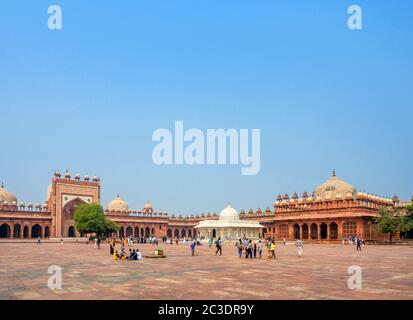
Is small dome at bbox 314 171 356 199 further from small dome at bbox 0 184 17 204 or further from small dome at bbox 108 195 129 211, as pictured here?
small dome at bbox 0 184 17 204

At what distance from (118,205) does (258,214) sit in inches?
1225

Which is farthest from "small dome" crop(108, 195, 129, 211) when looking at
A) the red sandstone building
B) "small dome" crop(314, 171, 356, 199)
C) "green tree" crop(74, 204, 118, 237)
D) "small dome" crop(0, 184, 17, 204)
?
"small dome" crop(314, 171, 356, 199)

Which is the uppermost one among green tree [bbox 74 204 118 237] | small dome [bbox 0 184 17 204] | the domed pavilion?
small dome [bbox 0 184 17 204]

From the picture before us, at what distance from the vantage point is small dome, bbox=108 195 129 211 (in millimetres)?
92375

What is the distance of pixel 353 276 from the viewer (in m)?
14.7

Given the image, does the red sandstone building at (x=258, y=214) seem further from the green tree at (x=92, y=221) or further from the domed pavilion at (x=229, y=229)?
the green tree at (x=92, y=221)

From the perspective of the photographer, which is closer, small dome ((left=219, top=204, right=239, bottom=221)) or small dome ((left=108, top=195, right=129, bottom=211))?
small dome ((left=219, top=204, right=239, bottom=221))

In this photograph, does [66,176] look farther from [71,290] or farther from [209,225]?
[71,290]

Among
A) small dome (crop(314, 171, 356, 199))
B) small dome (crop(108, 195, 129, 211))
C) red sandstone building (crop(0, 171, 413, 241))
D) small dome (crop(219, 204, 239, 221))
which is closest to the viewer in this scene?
red sandstone building (crop(0, 171, 413, 241))

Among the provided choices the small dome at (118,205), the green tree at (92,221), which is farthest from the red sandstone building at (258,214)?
the green tree at (92,221)

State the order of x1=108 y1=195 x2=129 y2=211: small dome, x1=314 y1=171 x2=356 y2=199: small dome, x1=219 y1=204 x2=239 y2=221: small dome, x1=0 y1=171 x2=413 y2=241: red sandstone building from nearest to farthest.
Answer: x1=0 y1=171 x2=413 y2=241: red sandstone building
x1=314 y1=171 x2=356 y2=199: small dome
x1=219 y1=204 x2=239 y2=221: small dome
x1=108 y1=195 x2=129 y2=211: small dome

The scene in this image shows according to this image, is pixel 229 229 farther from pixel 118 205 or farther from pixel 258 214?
pixel 118 205

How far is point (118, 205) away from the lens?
305ft
